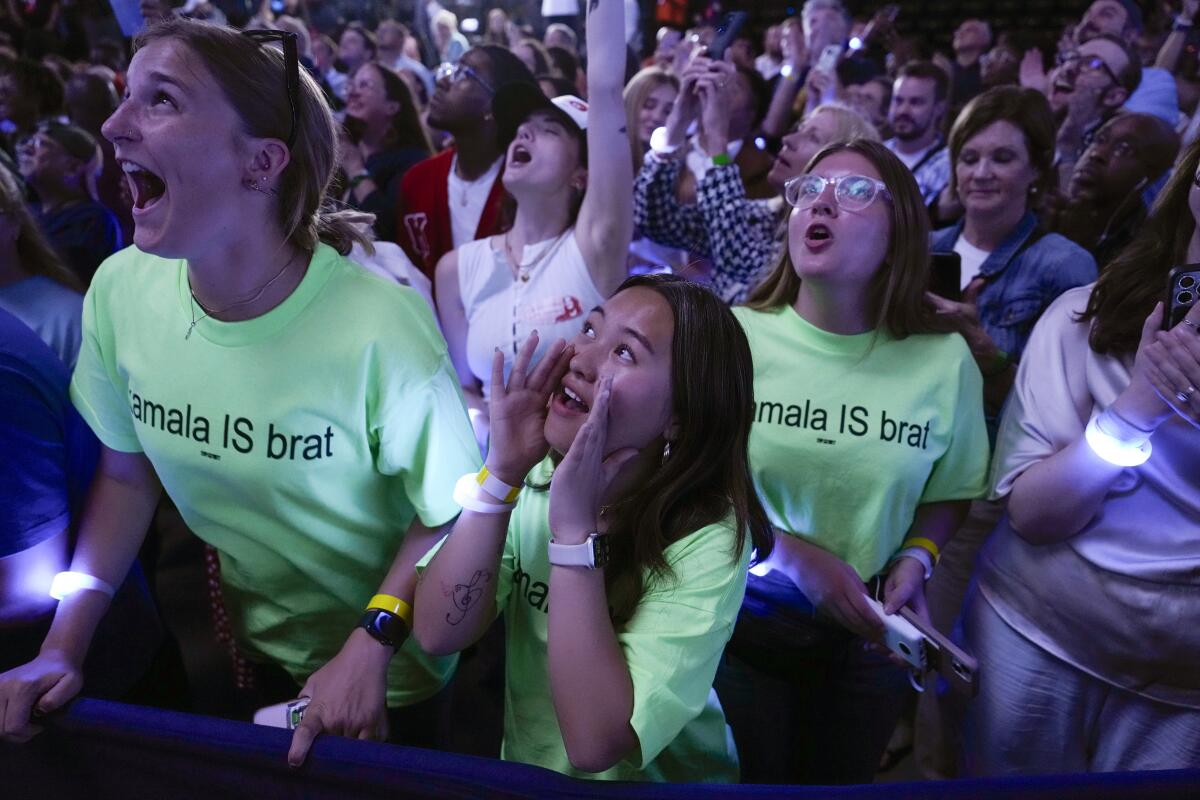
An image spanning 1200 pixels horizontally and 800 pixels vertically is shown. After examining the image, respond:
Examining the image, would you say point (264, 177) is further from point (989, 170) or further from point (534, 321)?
point (989, 170)

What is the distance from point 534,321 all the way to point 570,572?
1305mm

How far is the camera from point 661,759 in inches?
54.3

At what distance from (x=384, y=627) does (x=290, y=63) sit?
89 cm

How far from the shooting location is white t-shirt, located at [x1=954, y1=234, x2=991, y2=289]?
2504 millimetres

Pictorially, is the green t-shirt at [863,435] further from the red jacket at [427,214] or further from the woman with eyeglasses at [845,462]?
the red jacket at [427,214]

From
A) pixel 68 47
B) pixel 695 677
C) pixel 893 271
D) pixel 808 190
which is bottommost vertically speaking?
pixel 68 47

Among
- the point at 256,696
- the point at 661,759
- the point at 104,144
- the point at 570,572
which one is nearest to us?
the point at 570,572

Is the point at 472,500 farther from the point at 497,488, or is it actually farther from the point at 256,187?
the point at 256,187

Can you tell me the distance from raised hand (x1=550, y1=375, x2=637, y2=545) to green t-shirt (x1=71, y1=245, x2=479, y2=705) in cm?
28

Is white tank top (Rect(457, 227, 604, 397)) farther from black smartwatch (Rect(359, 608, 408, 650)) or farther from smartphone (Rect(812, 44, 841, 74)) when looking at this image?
smartphone (Rect(812, 44, 841, 74))

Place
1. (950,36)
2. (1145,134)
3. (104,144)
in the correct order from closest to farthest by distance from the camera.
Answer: (1145,134)
(104,144)
(950,36)

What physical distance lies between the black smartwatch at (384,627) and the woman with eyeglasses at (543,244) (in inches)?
43.5

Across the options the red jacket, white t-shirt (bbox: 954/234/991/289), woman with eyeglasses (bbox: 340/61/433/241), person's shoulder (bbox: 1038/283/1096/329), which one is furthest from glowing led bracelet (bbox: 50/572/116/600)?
woman with eyeglasses (bbox: 340/61/433/241)

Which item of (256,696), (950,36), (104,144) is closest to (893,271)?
(256,696)
